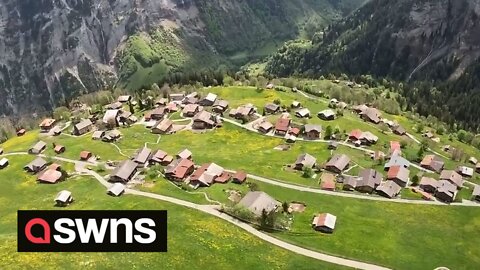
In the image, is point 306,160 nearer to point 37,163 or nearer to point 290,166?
point 290,166

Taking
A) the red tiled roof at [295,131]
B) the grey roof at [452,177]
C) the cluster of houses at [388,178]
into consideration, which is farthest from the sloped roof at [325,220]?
the red tiled roof at [295,131]

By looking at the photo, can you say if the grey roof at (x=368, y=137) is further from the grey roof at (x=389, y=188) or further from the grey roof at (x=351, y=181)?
the grey roof at (x=389, y=188)

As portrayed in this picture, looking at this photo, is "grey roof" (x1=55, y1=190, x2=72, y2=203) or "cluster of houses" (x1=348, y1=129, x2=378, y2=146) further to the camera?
"cluster of houses" (x1=348, y1=129, x2=378, y2=146)

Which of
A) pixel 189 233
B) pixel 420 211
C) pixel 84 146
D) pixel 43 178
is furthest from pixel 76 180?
pixel 420 211

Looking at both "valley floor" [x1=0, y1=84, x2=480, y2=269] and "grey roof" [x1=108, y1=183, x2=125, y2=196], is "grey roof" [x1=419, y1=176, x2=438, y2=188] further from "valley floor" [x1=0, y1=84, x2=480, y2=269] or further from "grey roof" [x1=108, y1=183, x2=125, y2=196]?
"grey roof" [x1=108, y1=183, x2=125, y2=196]

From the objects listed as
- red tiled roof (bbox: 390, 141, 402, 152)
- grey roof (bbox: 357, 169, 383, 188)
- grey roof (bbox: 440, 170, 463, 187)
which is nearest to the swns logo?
grey roof (bbox: 357, 169, 383, 188)

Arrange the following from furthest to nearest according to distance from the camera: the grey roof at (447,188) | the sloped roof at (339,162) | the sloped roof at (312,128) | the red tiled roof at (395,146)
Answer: the sloped roof at (312,128) → the red tiled roof at (395,146) → the sloped roof at (339,162) → the grey roof at (447,188)

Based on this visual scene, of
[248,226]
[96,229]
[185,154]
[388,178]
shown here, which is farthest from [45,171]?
[388,178]
